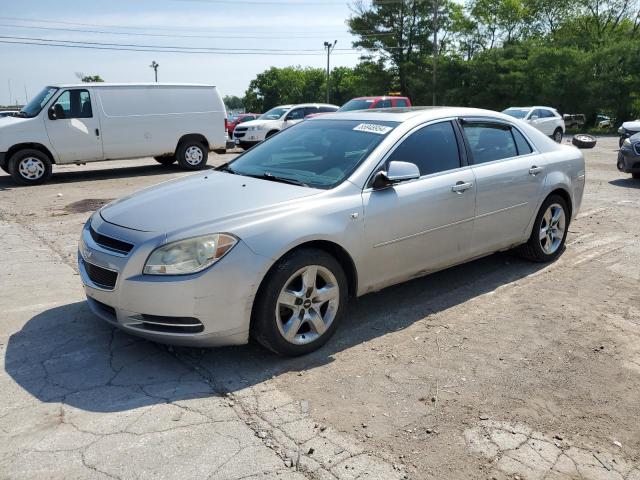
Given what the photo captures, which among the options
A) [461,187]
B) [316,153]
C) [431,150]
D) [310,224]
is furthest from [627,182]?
[310,224]

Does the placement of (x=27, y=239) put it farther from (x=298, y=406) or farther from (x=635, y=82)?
(x=635, y=82)

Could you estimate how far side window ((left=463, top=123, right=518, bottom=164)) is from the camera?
4.94 m

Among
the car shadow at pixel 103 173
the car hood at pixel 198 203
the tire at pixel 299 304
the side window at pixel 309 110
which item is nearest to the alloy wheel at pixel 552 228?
the tire at pixel 299 304

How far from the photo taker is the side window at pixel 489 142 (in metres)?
4.94

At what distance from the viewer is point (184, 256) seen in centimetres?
333

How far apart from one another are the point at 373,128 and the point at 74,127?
9359mm

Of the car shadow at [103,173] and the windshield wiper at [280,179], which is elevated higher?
the windshield wiper at [280,179]

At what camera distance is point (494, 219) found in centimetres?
497

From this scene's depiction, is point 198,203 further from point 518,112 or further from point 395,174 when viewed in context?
point 518,112

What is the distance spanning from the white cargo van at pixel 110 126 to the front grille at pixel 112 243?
8960mm

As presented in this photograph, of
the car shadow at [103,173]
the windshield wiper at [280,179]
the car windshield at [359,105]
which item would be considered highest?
the car windshield at [359,105]

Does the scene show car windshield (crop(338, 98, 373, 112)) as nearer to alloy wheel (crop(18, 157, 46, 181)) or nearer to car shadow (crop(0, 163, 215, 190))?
car shadow (crop(0, 163, 215, 190))

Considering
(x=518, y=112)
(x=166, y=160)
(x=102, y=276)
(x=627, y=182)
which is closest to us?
(x=102, y=276)

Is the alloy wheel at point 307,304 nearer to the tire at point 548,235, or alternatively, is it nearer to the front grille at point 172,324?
the front grille at point 172,324
